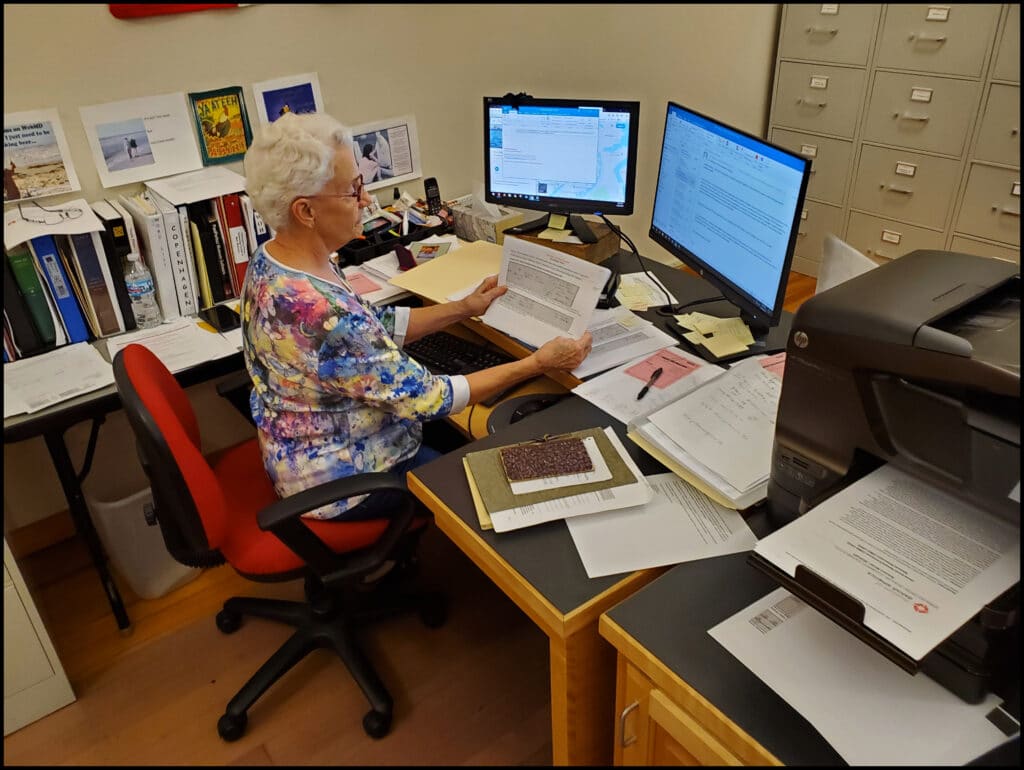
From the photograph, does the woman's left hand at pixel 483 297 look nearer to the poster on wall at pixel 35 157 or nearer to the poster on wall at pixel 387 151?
the poster on wall at pixel 387 151

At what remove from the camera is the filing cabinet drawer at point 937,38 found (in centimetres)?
283

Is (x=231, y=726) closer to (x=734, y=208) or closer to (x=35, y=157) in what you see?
(x=35, y=157)

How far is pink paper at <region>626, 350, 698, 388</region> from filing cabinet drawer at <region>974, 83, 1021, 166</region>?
6.57ft

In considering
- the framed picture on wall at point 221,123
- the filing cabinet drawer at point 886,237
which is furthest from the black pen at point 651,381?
the filing cabinet drawer at point 886,237

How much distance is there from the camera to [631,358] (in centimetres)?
166

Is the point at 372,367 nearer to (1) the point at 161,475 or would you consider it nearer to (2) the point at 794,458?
(1) the point at 161,475

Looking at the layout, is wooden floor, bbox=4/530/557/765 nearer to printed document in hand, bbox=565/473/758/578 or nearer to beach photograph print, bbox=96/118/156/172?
printed document in hand, bbox=565/473/758/578

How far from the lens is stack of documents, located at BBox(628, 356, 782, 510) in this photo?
4.03 ft

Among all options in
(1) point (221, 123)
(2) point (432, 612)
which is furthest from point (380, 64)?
(2) point (432, 612)

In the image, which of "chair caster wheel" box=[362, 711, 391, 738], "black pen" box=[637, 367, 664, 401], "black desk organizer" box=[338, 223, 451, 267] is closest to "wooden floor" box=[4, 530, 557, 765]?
"chair caster wheel" box=[362, 711, 391, 738]

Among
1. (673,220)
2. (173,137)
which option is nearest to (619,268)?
(673,220)

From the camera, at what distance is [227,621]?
1938 millimetres

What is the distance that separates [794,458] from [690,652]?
1.02 feet

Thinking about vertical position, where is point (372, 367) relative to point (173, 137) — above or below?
below
